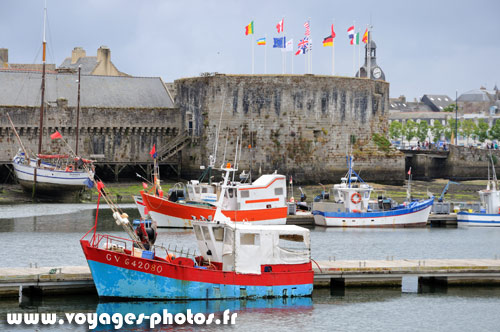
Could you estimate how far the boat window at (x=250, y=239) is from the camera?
86.4 ft

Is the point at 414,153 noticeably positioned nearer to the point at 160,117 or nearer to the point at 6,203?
the point at 160,117

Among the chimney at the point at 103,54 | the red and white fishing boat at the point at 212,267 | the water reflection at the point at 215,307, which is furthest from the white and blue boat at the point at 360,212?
the chimney at the point at 103,54

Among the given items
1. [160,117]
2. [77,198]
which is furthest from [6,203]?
[160,117]

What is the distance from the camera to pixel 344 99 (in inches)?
2761

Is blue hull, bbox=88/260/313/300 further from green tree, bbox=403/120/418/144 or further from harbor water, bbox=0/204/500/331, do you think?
green tree, bbox=403/120/418/144

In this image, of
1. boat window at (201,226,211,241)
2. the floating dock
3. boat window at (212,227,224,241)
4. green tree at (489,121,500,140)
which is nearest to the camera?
the floating dock

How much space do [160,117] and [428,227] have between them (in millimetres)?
27175

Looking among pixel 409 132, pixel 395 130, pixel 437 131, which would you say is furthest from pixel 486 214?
pixel 395 130

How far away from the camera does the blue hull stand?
25469mm

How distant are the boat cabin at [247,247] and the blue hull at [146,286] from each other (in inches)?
30.0

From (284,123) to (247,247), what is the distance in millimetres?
42776

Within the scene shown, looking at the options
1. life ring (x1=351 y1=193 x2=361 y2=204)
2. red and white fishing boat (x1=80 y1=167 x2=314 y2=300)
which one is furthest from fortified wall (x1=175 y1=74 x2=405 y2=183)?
red and white fishing boat (x1=80 y1=167 x2=314 y2=300)

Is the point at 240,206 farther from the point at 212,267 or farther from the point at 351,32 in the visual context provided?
the point at 351,32

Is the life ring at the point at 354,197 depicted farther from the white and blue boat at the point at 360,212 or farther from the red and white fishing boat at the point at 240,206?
the red and white fishing boat at the point at 240,206
